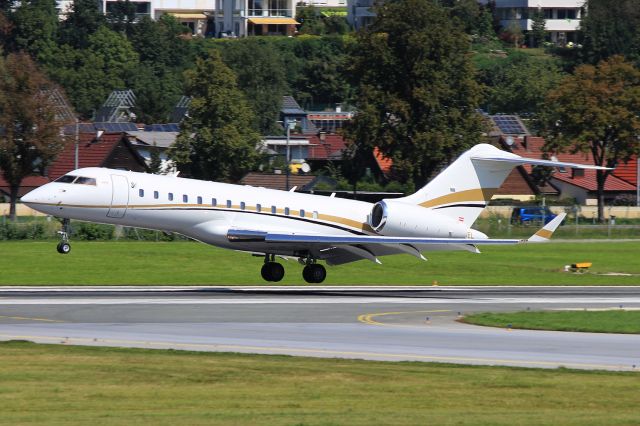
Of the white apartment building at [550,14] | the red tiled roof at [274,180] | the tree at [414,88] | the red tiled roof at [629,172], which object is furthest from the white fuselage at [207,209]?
the white apartment building at [550,14]

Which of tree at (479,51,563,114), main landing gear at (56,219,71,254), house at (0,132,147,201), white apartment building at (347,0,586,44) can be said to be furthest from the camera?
white apartment building at (347,0,586,44)

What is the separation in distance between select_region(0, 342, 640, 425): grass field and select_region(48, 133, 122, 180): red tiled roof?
224 ft

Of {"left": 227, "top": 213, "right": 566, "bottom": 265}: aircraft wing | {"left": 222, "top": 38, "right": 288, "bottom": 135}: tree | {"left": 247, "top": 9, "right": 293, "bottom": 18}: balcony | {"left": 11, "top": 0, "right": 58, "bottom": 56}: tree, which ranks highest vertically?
{"left": 247, "top": 9, "right": 293, "bottom": 18}: balcony

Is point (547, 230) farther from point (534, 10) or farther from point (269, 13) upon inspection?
point (269, 13)

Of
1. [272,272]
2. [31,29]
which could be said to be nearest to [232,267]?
[272,272]

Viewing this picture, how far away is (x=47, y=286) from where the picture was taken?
1561 inches

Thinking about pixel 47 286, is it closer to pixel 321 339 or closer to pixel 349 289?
pixel 349 289

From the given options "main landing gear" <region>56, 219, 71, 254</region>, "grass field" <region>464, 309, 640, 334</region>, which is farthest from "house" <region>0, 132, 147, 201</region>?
"grass field" <region>464, 309, 640, 334</region>

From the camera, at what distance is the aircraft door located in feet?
125

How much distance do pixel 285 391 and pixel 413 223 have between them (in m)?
21.0

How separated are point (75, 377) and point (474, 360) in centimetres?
728

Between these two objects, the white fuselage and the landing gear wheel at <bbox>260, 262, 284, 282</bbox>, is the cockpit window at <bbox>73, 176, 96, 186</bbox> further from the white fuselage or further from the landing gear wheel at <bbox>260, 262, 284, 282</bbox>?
the landing gear wheel at <bbox>260, 262, 284, 282</bbox>

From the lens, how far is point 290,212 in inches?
1602

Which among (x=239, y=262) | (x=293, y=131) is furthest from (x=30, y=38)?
(x=239, y=262)
